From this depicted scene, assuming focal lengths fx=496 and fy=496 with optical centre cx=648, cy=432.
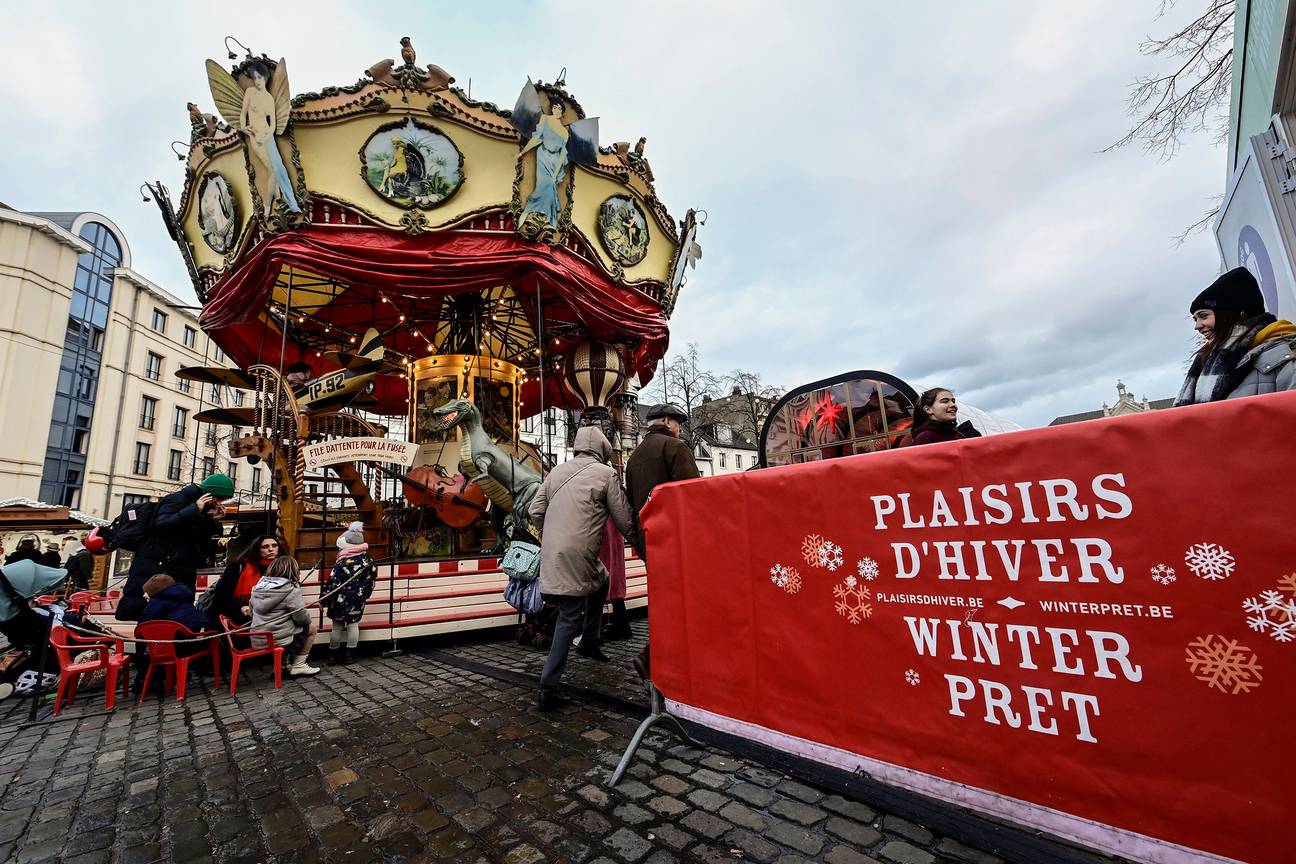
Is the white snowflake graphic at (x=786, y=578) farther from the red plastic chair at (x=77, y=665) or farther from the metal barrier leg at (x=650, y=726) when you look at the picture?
the red plastic chair at (x=77, y=665)

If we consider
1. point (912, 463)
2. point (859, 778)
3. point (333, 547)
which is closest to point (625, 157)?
point (333, 547)

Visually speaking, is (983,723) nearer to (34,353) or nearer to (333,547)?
(333,547)

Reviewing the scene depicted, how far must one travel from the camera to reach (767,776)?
270cm

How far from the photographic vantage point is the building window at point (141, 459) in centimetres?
2738

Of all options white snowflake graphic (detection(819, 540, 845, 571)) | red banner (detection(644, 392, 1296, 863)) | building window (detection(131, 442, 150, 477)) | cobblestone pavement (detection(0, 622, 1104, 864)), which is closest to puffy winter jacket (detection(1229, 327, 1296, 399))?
red banner (detection(644, 392, 1296, 863))

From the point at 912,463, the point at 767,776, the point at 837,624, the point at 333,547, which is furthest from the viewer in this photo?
the point at 333,547

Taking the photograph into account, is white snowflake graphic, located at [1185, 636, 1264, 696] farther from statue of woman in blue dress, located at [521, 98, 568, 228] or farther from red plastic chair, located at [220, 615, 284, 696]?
statue of woman in blue dress, located at [521, 98, 568, 228]

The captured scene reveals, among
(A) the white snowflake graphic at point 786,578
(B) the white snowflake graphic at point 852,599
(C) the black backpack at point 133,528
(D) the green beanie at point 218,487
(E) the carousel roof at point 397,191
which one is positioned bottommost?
(B) the white snowflake graphic at point 852,599

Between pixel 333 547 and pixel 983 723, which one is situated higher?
pixel 333 547

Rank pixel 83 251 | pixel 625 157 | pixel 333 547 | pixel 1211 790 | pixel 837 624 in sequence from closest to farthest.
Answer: pixel 1211 790 → pixel 837 624 → pixel 333 547 → pixel 625 157 → pixel 83 251

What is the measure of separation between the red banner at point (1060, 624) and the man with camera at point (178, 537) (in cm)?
624

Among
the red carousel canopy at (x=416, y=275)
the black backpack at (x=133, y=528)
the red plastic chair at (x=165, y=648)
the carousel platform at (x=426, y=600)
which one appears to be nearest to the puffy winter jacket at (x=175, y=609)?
the red plastic chair at (x=165, y=648)

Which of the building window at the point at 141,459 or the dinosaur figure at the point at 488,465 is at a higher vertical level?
the building window at the point at 141,459

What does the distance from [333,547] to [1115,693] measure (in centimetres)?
950
